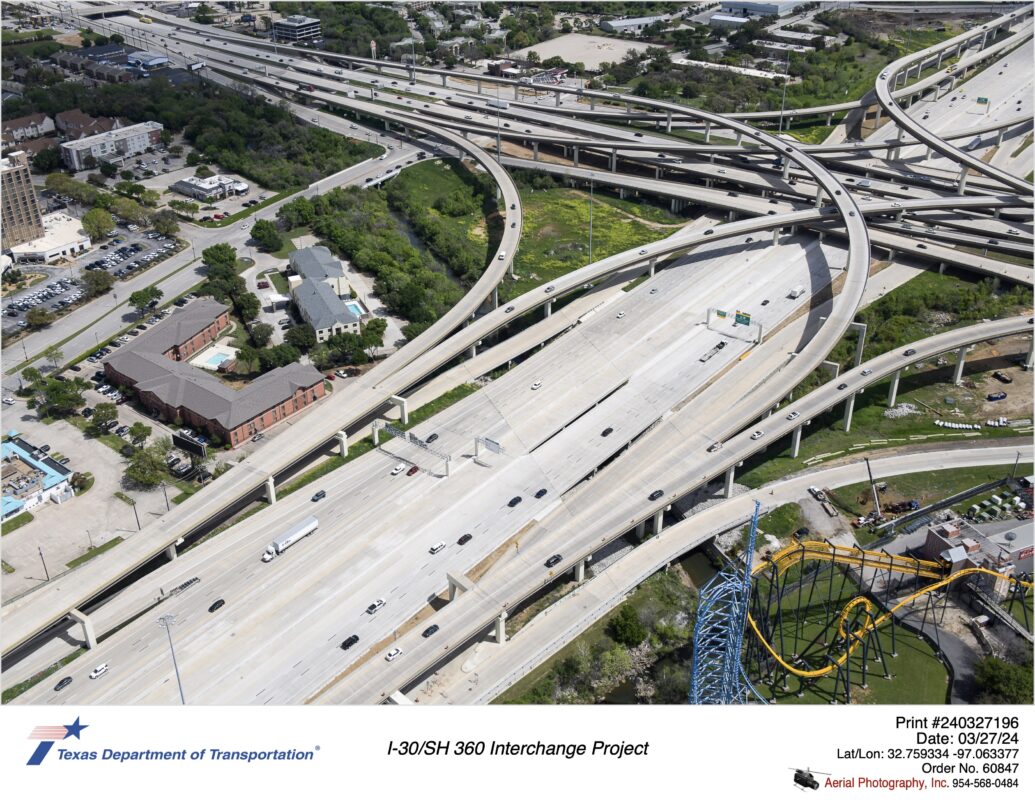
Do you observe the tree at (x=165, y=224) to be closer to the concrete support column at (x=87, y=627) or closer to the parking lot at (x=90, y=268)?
the parking lot at (x=90, y=268)

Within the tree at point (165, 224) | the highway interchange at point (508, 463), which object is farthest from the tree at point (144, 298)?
the highway interchange at point (508, 463)

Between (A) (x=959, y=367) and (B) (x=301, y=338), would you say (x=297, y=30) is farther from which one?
(A) (x=959, y=367)

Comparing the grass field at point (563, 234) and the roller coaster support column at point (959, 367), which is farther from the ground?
the roller coaster support column at point (959, 367)

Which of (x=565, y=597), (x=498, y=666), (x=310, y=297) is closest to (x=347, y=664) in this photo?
(x=498, y=666)

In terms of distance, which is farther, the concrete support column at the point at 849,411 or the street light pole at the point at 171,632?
the concrete support column at the point at 849,411

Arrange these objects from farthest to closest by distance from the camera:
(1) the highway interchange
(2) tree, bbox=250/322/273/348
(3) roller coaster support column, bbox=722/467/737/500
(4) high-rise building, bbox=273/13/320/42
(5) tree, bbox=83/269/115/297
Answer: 1. (4) high-rise building, bbox=273/13/320/42
2. (5) tree, bbox=83/269/115/297
3. (2) tree, bbox=250/322/273/348
4. (3) roller coaster support column, bbox=722/467/737/500
5. (1) the highway interchange

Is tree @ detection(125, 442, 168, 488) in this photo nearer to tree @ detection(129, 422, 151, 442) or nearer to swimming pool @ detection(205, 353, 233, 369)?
tree @ detection(129, 422, 151, 442)
